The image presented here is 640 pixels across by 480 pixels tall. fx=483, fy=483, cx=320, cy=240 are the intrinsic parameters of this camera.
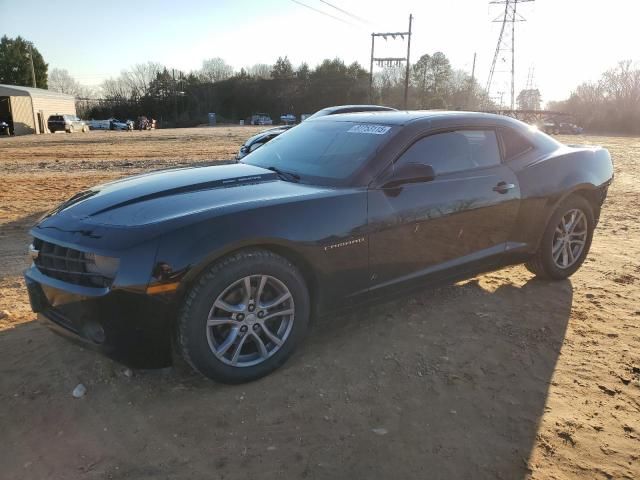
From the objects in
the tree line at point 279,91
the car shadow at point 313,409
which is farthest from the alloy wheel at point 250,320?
the tree line at point 279,91

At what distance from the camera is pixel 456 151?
12.5 ft

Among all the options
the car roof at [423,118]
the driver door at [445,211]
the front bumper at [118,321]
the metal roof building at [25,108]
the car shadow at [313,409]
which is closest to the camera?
the car shadow at [313,409]

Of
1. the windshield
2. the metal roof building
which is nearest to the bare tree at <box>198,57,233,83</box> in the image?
the metal roof building

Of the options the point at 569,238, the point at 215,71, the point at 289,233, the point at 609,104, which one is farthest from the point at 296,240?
the point at 215,71

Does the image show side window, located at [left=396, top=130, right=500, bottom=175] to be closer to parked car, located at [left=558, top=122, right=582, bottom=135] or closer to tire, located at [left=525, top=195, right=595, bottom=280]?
tire, located at [left=525, top=195, right=595, bottom=280]

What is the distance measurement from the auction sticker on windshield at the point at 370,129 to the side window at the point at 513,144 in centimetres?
121

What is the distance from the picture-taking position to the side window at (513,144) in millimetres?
4121

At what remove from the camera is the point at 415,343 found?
134 inches

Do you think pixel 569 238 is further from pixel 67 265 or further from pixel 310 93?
pixel 310 93

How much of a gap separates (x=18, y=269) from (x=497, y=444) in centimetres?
458

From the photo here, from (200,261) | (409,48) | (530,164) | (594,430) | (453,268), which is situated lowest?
(594,430)

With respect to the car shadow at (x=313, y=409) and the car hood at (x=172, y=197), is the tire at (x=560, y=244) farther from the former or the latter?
the car hood at (x=172, y=197)

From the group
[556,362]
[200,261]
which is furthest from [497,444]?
[200,261]

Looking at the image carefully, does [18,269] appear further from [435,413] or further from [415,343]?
[435,413]
